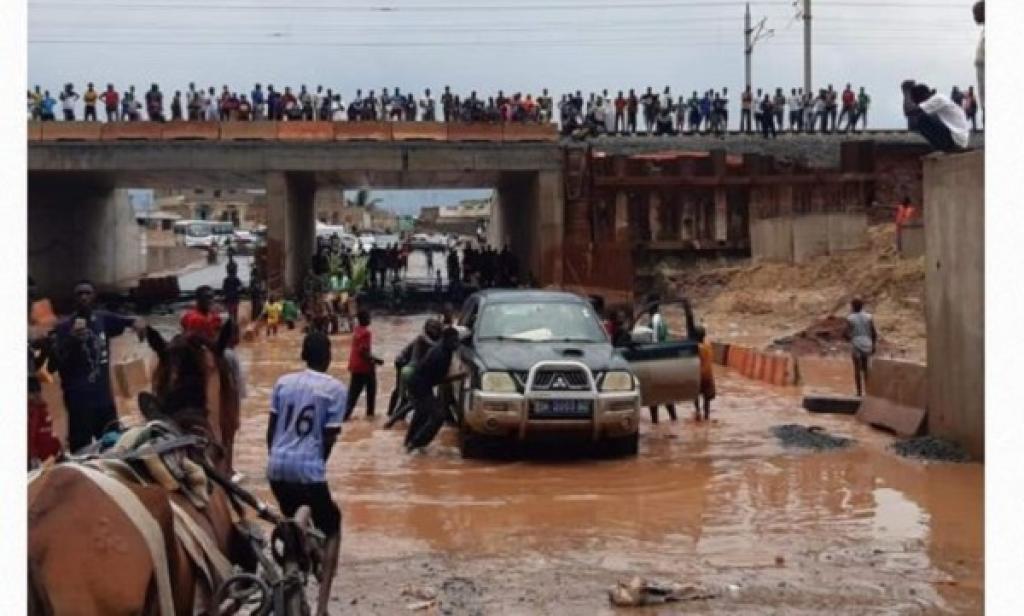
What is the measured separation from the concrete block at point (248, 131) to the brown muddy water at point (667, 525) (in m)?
23.6

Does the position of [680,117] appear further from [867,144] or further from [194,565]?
[194,565]

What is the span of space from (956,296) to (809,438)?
250 centimetres

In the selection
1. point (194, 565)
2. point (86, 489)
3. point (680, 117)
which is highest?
point (680, 117)

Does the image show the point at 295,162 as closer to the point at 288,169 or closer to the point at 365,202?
the point at 288,169

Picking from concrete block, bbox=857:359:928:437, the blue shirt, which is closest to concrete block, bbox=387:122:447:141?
concrete block, bbox=857:359:928:437

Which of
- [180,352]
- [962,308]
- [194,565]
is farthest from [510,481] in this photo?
[194,565]

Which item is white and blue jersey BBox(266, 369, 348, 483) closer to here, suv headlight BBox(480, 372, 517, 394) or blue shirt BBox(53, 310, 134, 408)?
blue shirt BBox(53, 310, 134, 408)

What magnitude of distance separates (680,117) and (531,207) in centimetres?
606

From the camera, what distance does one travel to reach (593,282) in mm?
34188

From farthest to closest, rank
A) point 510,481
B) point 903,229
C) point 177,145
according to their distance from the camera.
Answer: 1. point 177,145
2. point 903,229
3. point 510,481

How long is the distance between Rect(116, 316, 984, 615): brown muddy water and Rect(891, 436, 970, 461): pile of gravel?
0.25m

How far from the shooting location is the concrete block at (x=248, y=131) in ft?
125

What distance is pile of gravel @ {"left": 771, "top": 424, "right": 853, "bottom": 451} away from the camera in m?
14.5

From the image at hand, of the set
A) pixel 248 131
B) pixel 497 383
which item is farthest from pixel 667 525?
pixel 248 131
